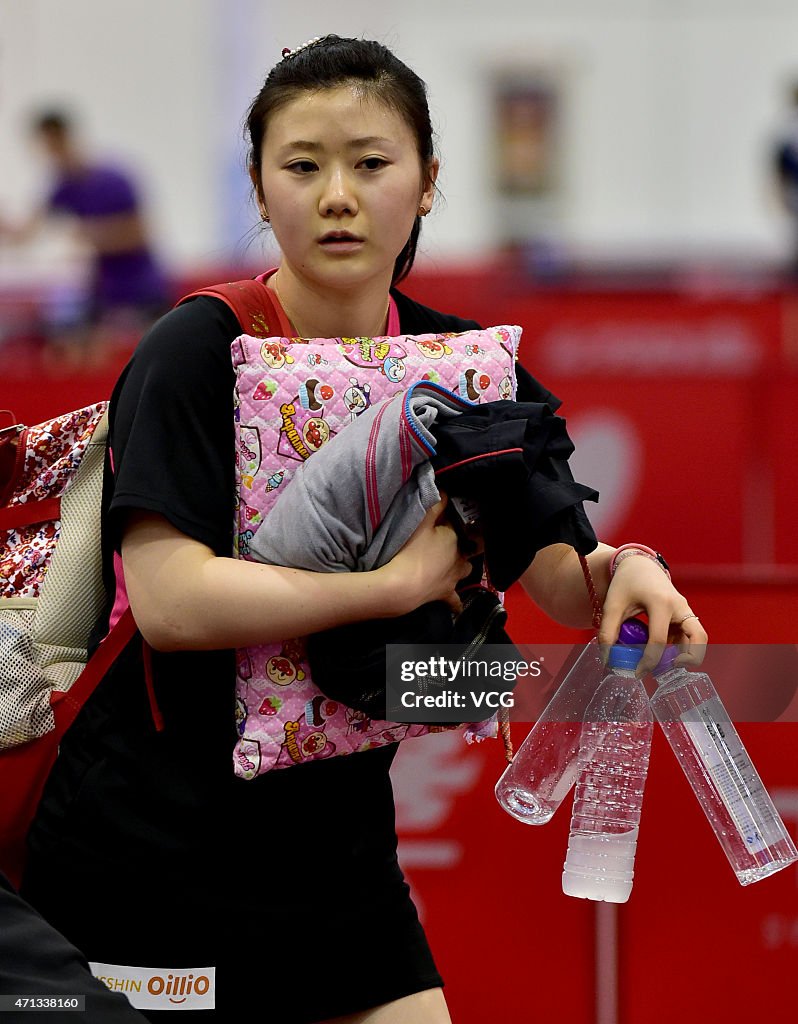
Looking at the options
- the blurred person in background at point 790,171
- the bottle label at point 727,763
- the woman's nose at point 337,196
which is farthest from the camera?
the blurred person in background at point 790,171

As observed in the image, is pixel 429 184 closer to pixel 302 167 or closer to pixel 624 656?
pixel 302 167

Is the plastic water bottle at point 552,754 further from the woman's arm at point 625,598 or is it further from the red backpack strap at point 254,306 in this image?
the red backpack strap at point 254,306

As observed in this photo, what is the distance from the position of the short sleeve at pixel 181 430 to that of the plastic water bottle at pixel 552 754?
517 mm

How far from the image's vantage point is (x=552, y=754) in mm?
1884

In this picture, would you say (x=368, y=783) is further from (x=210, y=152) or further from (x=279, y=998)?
(x=210, y=152)

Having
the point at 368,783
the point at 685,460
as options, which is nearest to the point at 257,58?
the point at 685,460

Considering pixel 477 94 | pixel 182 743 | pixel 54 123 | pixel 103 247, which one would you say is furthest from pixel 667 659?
pixel 477 94

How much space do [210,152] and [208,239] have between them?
2.61 feet

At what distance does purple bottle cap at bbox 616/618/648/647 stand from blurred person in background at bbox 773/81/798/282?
27.9ft

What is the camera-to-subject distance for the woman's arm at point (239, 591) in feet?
4.99

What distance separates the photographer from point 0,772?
1.66 meters

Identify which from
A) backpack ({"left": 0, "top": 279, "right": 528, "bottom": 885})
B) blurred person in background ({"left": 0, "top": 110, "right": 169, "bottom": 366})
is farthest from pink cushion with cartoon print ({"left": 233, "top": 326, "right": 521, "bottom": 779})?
blurred person in background ({"left": 0, "top": 110, "right": 169, "bottom": 366})

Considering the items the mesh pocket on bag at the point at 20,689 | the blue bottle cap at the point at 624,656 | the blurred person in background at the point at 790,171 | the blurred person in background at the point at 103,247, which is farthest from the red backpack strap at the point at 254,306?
the blurred person in background at the point at 790,171

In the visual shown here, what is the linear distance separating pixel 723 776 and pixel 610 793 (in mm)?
146
